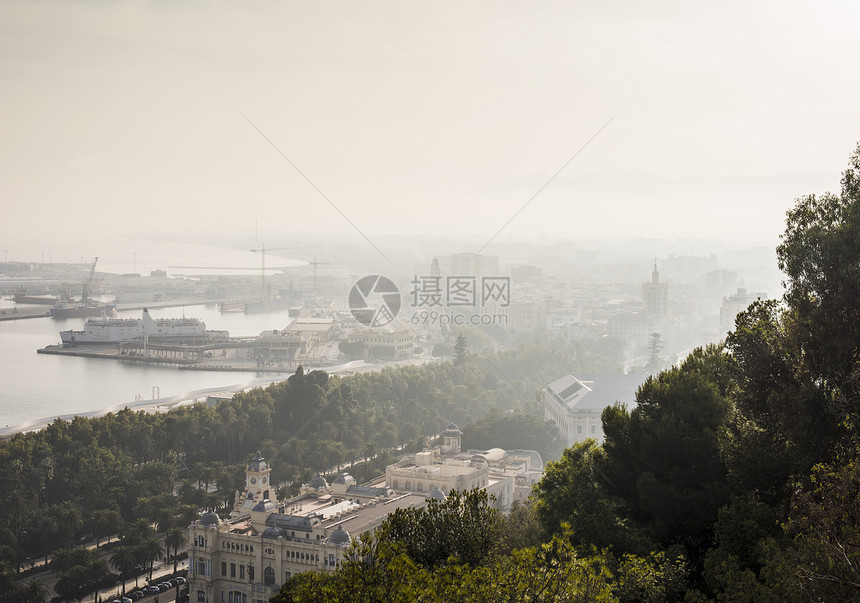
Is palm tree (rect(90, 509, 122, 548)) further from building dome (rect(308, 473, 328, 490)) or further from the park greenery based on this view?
building dome (rect(308, 473, 328, 490))

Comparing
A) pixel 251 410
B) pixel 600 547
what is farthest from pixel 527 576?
pixel 251 410

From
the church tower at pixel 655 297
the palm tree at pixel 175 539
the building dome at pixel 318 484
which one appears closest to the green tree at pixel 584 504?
the building dome at pixel 318 484

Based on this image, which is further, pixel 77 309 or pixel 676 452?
pixel 77 309

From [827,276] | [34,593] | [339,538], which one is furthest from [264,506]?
[827,276]

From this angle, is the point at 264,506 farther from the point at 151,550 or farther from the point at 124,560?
Answer: the point at 124,560

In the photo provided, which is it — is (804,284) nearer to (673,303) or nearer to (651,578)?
(651,578)

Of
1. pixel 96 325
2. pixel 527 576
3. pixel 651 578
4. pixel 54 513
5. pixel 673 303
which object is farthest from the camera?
pixel 673 303

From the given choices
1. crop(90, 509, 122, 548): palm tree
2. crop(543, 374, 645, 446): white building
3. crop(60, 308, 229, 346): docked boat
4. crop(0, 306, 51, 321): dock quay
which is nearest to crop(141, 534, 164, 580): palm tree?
crop(90, 509, 122, 548): palm tree
